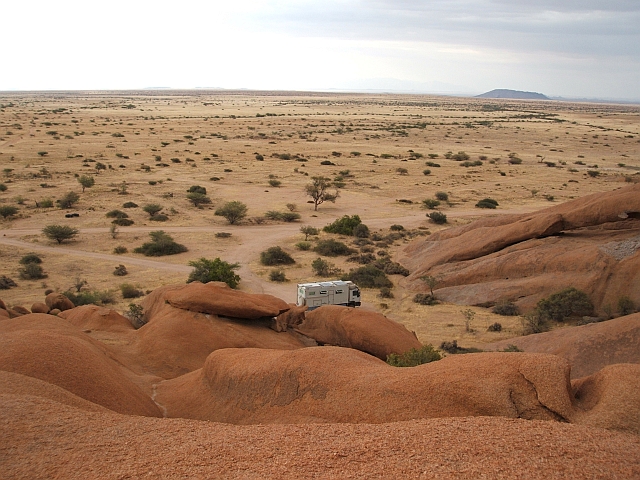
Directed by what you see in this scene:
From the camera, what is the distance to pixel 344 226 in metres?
41.9

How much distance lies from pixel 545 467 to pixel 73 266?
3124 cm

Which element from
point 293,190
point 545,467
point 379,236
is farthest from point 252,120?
point 545,467

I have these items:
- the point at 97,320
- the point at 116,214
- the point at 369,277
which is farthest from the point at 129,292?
the point at 116,214

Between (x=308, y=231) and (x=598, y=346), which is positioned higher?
(x=598, y=346)

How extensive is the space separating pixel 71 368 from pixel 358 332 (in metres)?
9.72

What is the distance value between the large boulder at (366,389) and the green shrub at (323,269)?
18.0 m

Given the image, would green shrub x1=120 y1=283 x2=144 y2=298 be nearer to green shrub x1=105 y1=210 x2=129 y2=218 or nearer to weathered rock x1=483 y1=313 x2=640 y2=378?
green shrub x1=105 y1=210 x2=129 y2=218

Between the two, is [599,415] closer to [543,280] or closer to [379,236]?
[543,280]

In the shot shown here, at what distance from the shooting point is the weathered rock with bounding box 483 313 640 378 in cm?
1670

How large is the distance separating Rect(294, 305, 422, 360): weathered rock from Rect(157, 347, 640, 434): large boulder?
5310 millimetres

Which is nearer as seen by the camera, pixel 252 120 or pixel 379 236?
pixel 379 236

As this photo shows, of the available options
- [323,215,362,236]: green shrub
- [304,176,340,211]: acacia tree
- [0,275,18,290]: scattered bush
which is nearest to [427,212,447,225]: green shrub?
[323,215,362,236]: green shrub

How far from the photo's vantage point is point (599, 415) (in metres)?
9.05

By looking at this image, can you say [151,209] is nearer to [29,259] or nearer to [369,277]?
[29,259]
